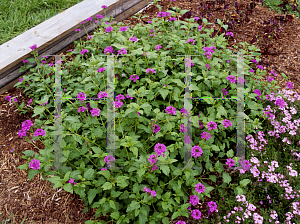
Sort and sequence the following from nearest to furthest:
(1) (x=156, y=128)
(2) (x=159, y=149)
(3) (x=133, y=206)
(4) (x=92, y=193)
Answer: (2) (x=159, y=149)
(3) (x=133, y=206)
(4) (x=92, y=193)
(1) (x=156, y=128)

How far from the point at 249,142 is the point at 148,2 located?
3695mm

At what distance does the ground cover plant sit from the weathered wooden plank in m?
0.59

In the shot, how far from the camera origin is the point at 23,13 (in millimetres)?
Result: 4645

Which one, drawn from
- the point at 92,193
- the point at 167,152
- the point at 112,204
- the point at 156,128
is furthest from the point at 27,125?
the point at 167,152

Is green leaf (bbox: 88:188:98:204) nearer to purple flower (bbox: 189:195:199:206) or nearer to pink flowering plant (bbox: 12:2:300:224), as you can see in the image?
pink flowering plant (bbox: 12:2:300:224)

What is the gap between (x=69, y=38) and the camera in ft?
13.1

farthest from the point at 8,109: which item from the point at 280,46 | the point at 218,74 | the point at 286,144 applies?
the point at 280,46

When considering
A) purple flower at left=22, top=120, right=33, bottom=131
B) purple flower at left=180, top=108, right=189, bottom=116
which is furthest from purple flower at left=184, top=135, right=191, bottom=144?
purple flower at left=22, top=120, right=33, bottom=131

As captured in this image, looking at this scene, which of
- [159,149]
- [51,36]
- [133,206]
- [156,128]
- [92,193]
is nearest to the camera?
[159,149]

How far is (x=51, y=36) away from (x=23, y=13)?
4.93 ft

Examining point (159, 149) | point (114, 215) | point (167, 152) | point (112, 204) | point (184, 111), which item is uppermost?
point (184, 111)

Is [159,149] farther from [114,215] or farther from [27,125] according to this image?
[27,125]

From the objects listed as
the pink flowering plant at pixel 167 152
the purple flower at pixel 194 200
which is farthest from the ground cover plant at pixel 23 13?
the purple flower at pixel 194 200

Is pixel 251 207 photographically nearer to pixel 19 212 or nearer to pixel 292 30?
pixel 19 212
